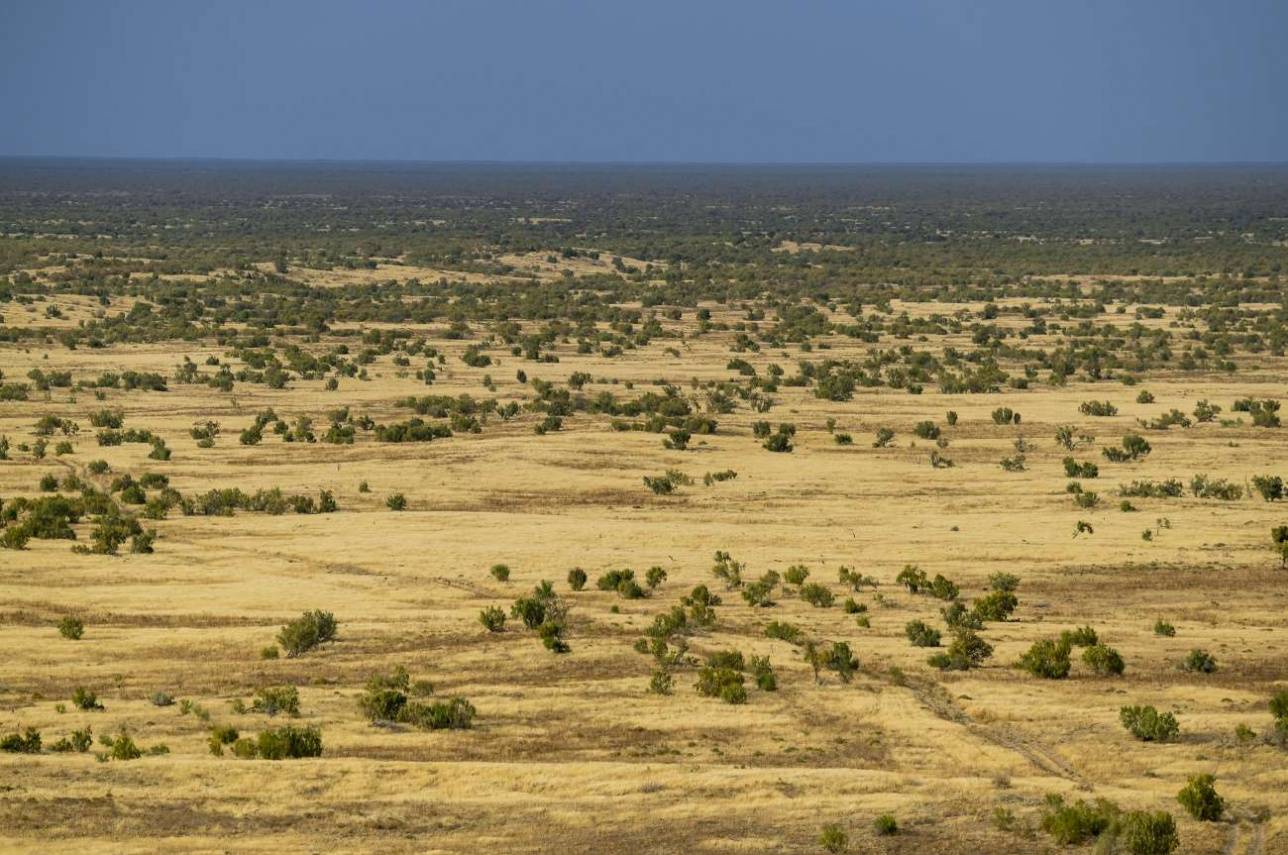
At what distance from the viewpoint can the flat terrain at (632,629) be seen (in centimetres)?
1741

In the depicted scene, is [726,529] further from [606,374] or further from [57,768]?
[606,374]

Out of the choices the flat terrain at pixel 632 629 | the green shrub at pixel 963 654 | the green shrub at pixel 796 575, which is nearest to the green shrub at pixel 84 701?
the flat terrain at pixel 632 629

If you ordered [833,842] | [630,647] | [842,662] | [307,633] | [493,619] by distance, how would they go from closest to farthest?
1. [833,842]
2. [842,662]
3. [307,633]
4. [630,647]
5. [493,619]

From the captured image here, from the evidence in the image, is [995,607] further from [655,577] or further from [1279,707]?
[1279,707]

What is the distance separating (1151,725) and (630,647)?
7065 millimetres

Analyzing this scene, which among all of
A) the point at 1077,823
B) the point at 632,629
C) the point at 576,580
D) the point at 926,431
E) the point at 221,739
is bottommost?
the point at 632,629

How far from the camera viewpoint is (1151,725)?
66.1 ft

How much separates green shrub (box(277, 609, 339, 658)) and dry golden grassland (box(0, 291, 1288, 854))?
0.24m

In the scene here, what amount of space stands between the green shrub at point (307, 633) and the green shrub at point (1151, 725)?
10371mm

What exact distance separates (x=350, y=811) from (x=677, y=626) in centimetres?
828

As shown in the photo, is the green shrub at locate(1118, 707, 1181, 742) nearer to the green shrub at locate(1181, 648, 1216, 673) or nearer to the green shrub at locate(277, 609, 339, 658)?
the green shrub at locate(1181, 648, 1216, 673)

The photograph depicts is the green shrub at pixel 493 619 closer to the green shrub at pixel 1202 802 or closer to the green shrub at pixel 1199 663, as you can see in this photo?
the green shrub at pixel 1199 663

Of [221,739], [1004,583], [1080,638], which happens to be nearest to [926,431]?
[1004,583]

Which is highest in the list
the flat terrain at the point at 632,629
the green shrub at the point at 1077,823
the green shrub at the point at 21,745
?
the green shrub at the point at 1077,823
